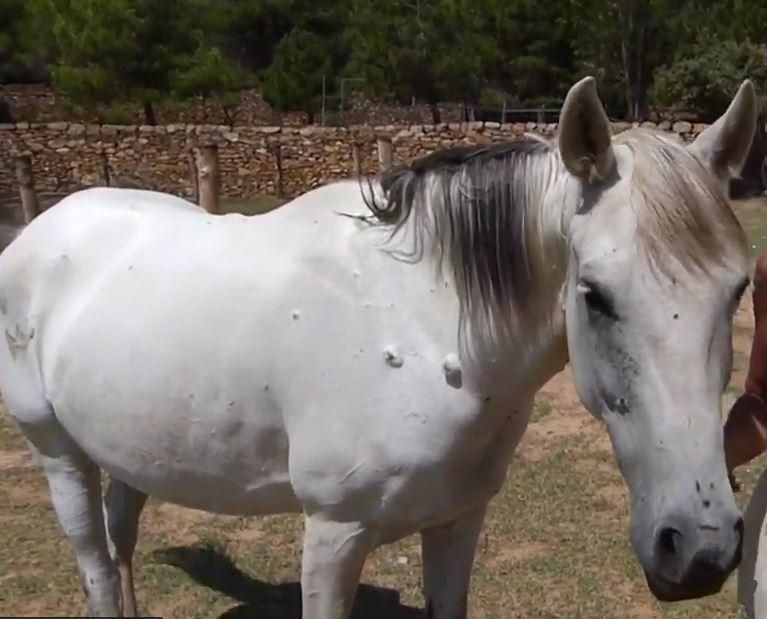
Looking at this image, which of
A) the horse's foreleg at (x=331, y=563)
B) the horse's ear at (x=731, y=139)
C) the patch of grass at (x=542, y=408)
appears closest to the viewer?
the horse's ear at (x=731, y=139)

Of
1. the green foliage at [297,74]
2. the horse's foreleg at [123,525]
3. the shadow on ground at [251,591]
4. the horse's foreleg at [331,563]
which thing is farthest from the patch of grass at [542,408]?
the green foliage at [297,74]

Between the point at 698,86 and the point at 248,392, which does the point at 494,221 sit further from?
the point at 698,86

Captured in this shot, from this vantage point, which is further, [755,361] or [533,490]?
[533,490]

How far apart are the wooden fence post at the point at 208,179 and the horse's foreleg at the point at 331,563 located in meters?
5.40

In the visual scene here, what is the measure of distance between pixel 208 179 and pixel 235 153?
695cm

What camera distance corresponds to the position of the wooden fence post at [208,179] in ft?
24.2

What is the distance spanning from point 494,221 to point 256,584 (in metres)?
2.04

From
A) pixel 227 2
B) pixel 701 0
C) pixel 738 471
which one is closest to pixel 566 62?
pixel 701 0

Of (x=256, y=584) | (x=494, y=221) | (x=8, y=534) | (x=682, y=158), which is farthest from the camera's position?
(x=8, y=534)

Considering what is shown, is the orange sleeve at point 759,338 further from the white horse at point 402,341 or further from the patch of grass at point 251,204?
the patch of grass at point 251,204

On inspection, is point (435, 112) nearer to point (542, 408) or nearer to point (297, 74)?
point (297, 74)

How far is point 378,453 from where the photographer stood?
1.85 metres

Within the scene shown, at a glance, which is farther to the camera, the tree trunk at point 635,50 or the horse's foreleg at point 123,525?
the tree trunk at point 635,50

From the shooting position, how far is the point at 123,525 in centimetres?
296
